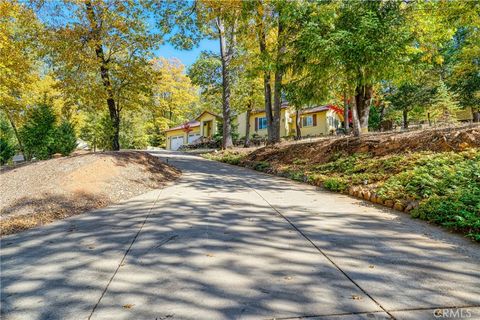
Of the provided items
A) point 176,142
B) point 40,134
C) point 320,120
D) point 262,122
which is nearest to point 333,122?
point 320,120

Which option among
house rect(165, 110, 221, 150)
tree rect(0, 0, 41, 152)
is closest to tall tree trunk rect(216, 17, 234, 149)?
tree rect(0, 0, 41, 152)

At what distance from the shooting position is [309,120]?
91.4 ft

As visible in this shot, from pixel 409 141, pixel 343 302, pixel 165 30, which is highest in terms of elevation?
pixel 165 30

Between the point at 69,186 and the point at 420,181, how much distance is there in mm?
6727

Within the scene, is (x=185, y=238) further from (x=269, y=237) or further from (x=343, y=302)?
(x=343, y=302)

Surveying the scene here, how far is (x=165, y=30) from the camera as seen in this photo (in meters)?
14.0

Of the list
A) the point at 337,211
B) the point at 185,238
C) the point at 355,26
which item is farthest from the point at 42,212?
the point at 355,26

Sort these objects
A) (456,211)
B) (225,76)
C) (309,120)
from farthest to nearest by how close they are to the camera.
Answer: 1. (309,120)
2. (225,76)
3. (456,211)

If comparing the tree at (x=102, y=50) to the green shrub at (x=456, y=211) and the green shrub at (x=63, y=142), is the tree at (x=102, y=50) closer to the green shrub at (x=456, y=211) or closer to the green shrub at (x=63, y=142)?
the green shrub at (x=63, y=142)

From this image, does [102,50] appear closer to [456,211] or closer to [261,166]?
[261,166]

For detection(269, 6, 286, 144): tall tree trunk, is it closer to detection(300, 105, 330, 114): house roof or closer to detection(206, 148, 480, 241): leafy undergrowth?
detection(206, 148, 480, 241): leafy undergrowth

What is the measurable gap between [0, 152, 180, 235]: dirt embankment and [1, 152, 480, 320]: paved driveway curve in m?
0.65

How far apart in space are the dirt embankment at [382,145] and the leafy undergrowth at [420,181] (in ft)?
1.00

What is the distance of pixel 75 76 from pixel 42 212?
899cm
